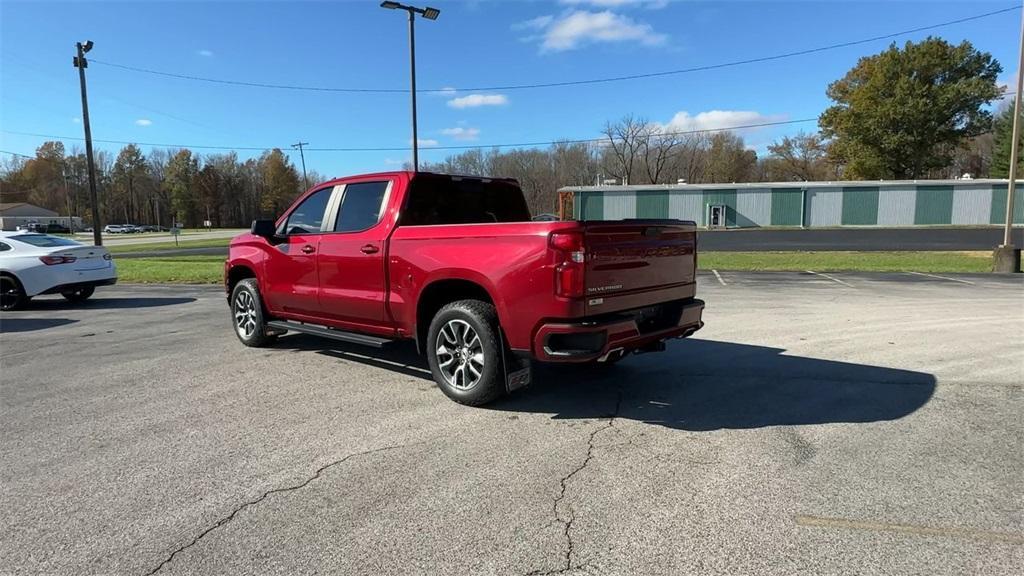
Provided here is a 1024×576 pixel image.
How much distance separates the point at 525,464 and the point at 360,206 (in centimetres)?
334

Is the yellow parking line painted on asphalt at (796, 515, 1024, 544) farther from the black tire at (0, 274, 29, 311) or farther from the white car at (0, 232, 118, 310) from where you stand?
the black tire at (0, 274, 29, 311)

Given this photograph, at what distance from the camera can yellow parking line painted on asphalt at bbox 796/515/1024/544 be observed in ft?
9.39

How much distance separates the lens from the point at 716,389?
5.40m

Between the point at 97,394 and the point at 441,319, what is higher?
the point at 441,319

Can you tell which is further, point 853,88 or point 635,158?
point 635,158

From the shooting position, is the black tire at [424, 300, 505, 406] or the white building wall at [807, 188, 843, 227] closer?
the black tire at [424, 300, 505, 406]

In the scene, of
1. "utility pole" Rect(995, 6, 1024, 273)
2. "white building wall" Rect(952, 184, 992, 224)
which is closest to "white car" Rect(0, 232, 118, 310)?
"utility pole" Rect(995, 6, 1024, 273)

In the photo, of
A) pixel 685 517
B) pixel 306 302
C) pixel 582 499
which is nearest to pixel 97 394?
pixel 306 302

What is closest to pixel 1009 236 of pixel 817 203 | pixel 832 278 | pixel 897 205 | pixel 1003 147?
pixel 832 278

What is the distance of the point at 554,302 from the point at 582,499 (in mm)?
1441

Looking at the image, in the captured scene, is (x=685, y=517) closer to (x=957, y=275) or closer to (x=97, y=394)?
(x=97, y=394)

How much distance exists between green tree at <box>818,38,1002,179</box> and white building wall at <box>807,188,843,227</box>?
545 inches

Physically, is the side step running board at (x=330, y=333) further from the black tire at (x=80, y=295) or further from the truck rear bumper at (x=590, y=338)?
the black tire at (x=80, y=295)

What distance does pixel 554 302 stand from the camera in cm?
429
